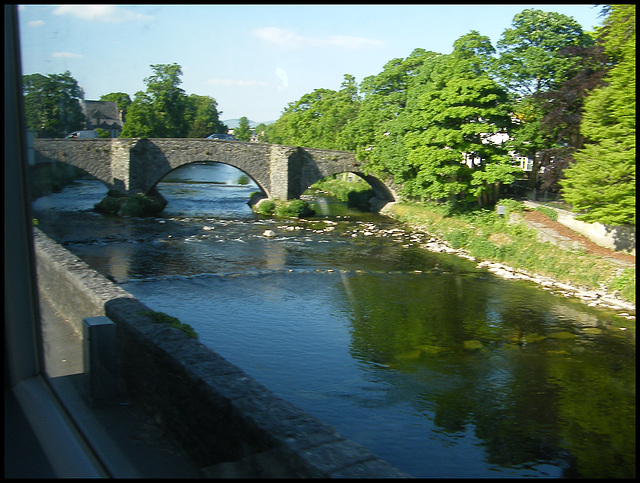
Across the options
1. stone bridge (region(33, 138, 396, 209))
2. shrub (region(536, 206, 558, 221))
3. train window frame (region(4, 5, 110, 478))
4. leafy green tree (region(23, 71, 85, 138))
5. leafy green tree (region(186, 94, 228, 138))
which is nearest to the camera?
train window frame (region(4, 5, 110, 478))

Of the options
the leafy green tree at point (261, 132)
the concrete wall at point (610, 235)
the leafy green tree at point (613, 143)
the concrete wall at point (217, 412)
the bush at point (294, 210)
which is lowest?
the bush at point (294, 210)

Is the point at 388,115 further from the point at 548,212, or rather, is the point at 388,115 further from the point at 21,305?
the point at 21,305

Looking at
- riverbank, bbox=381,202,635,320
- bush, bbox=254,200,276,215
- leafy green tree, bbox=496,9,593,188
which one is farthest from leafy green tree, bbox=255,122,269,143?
leafy green tree, bbox=496,9,593,188

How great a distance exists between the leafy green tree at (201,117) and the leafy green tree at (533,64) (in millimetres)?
12358

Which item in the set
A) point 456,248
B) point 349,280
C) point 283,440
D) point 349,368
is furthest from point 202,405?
point 456,248

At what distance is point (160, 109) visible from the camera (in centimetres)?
2556

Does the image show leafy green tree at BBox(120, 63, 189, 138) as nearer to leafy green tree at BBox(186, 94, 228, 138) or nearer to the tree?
leafy green tree at BBox(186, 94, 228, 138)

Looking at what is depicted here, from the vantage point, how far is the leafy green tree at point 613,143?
5.87 m

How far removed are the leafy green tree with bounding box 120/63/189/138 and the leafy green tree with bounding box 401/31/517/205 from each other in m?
8.71

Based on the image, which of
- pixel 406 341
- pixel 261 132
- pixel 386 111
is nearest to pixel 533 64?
pixel 386 111

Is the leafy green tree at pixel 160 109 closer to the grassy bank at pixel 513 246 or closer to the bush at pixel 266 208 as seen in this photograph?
the bush at pixel 266 208

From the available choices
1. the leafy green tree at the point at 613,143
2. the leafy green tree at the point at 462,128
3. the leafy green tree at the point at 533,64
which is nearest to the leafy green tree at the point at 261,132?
the leafy green tree at the point at 462,128

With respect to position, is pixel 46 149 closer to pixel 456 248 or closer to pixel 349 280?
pixel 349 280

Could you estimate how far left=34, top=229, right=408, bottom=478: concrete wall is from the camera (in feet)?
9.41
